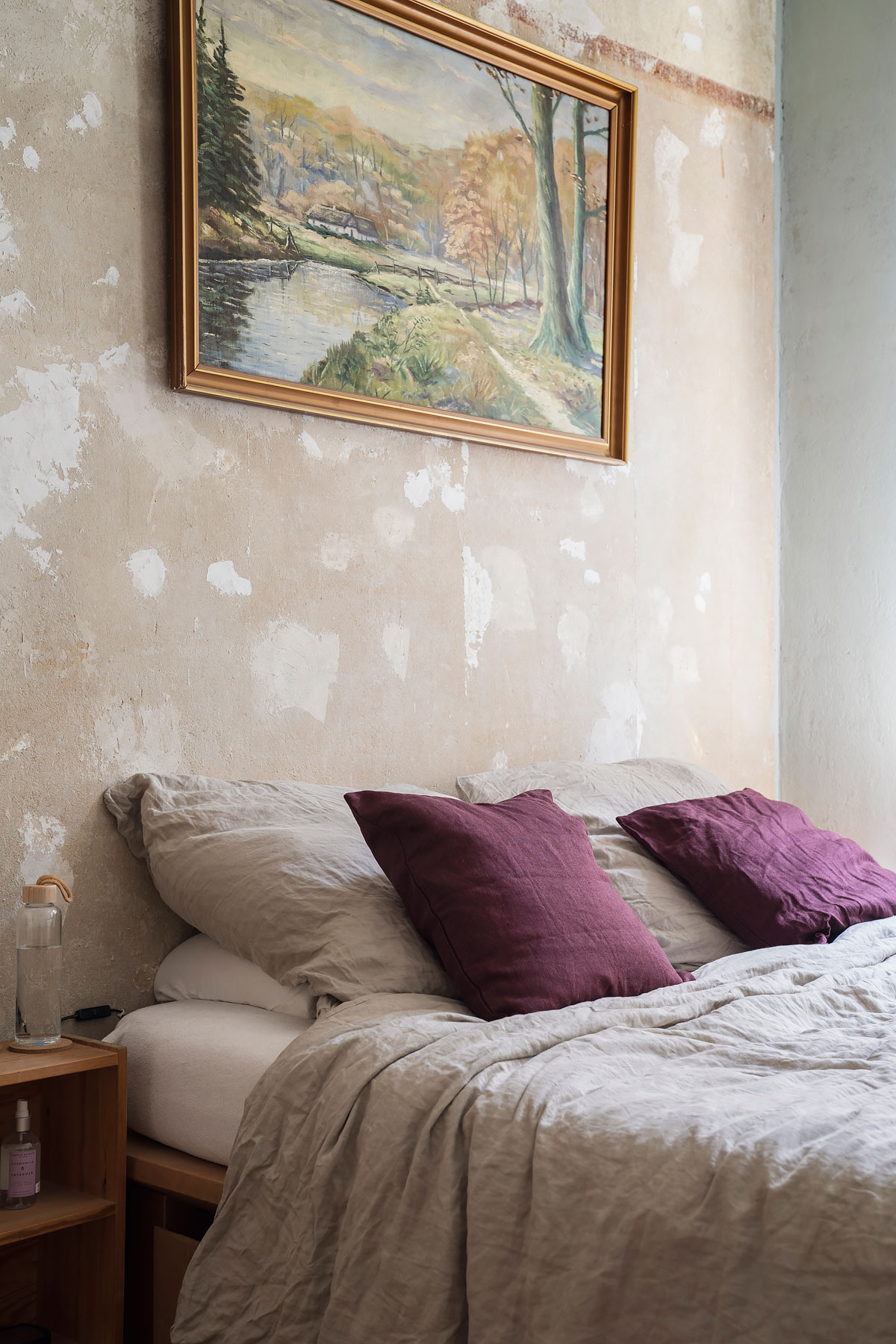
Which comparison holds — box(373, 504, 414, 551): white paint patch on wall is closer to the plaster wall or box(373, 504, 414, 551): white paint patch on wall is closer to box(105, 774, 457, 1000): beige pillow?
box(105, 774, 457, 1000): beige pillow

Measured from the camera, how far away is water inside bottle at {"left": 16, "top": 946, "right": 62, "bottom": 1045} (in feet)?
6.10

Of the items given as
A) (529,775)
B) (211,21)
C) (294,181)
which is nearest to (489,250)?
(294,181)

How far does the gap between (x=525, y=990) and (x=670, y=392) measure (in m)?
2.09

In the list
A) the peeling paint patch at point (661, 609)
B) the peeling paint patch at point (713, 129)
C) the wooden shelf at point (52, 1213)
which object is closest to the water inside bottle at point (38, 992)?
the wooden shelf at point (52, 1213)

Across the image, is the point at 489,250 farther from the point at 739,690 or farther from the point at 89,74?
the point at 739,690

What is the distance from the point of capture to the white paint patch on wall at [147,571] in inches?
85.9

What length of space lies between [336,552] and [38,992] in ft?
3.53

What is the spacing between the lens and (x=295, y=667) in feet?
7.96

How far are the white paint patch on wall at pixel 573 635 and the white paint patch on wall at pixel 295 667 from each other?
0.74 metres

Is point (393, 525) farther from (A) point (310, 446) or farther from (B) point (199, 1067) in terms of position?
(B) point (199, 1067)

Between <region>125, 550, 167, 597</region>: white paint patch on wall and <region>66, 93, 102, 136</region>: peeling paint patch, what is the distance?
2.52 ft

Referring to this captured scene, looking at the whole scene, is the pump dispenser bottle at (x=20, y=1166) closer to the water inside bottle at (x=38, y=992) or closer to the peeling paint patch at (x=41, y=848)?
the water inside bottle at (x=38, y=992)

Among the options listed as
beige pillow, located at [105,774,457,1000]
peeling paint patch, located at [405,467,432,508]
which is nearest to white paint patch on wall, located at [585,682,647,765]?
peeling paint patch, located at [405,467,432,508]

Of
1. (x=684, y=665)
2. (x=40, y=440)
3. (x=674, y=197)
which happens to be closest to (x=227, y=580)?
(x=40, y=440)
